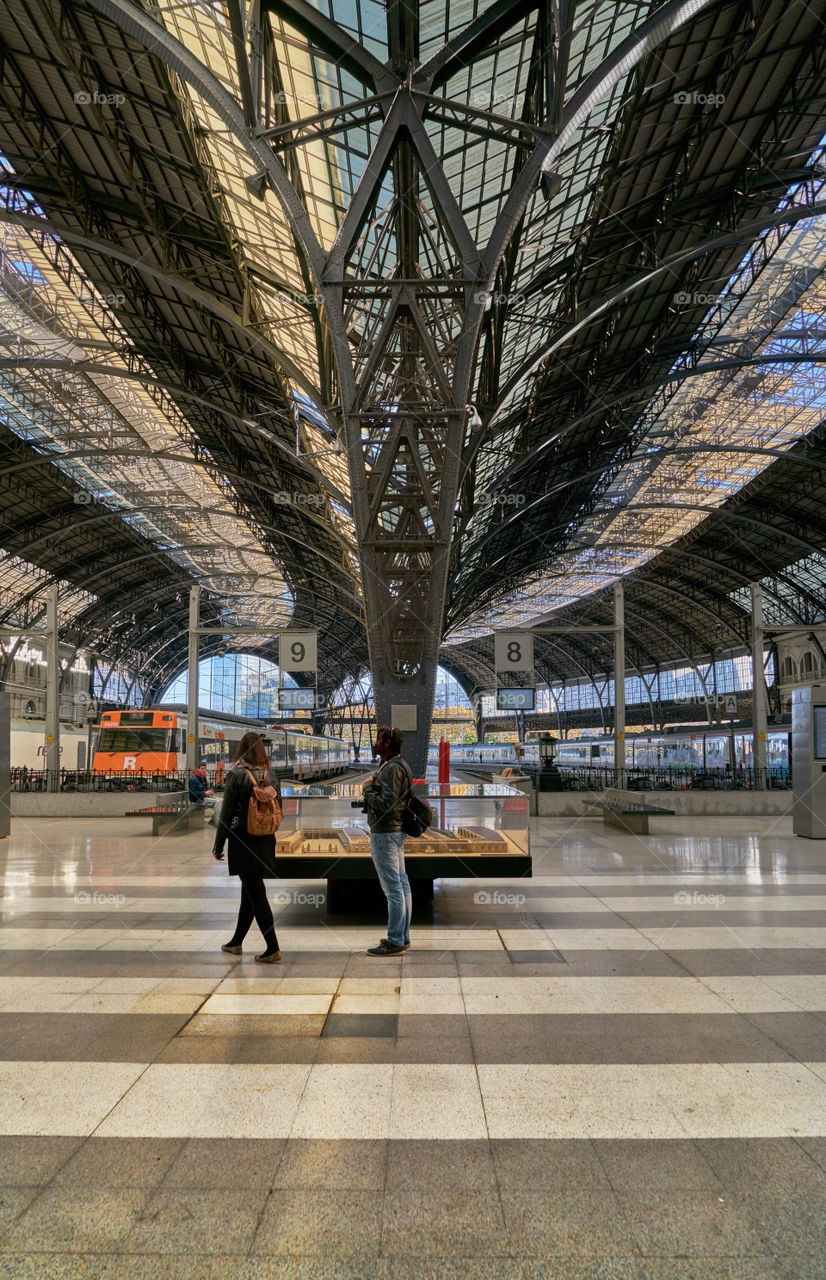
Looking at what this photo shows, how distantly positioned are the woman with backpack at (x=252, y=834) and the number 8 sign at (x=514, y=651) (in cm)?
1747

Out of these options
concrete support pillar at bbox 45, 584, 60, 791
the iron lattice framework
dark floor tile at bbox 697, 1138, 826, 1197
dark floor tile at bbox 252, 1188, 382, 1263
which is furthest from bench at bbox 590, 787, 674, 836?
concrete support pillar at bbox 45, 584, 60, 791

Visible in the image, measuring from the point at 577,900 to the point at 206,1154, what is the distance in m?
6.31

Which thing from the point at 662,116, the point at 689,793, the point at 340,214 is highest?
the point at 662,116

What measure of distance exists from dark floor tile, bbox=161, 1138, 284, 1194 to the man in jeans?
300cm

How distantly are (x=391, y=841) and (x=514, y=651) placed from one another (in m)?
17.9

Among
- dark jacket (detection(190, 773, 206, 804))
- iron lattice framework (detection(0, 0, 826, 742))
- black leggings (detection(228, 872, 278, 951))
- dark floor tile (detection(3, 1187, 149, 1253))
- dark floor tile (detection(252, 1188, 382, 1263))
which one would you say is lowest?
dark jacket (detection(190, 773, 206, 804))

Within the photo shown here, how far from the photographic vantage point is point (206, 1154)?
3.38 metres

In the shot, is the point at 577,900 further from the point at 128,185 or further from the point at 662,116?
the point at 128,185

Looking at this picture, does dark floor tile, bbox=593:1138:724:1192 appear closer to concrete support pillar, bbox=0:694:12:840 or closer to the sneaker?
the sneaker

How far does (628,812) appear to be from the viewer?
1698 centimetres

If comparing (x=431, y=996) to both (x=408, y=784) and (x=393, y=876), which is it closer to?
(x=393, y=876)

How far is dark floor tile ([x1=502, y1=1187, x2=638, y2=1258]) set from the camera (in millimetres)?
2750

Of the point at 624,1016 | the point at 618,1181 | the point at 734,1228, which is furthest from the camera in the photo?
the point at 624,1016

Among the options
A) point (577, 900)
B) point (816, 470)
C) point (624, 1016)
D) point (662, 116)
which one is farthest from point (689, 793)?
point (816, 470)
